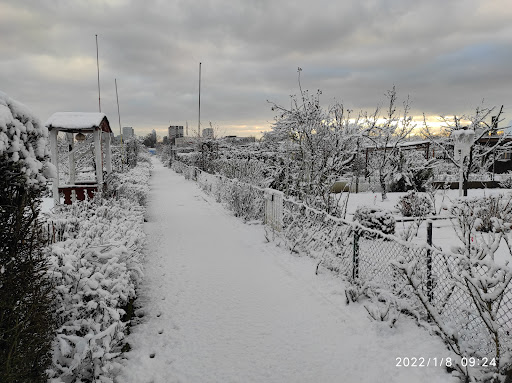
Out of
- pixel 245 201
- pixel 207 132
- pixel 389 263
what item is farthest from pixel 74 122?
pixel 207 132

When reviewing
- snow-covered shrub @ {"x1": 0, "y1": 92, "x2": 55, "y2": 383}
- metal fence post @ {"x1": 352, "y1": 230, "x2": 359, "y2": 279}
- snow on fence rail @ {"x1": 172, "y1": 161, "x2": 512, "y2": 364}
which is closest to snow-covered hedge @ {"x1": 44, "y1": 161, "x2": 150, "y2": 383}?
snow-covered shrub @ {"x1": 0, "y1": 92, "x2": 55, "y2": 383}

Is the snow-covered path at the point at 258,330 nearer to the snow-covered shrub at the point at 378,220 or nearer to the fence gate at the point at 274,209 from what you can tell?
the fence gate at the point at 274,209

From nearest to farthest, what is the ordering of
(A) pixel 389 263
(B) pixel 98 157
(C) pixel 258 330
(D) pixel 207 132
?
(A) pixel 389 263, (C) pixel 258 330, (B) pixel 98 157, (D) pixel 207 132

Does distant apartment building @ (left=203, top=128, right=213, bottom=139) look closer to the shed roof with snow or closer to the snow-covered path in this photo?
the shed roof with snow

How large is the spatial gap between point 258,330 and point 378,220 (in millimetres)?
4845

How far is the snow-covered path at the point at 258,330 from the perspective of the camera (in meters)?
3.10

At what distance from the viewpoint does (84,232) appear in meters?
4.44

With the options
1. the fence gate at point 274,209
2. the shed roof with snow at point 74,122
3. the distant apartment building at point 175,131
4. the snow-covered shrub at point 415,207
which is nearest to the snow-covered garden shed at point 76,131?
the shed roof with snow at point 74,122

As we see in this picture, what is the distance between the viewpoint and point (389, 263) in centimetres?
364

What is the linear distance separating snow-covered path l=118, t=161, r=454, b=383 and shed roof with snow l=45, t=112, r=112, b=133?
4850 millimetres

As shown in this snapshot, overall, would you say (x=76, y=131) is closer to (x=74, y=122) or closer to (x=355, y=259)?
(x=74, y=122)

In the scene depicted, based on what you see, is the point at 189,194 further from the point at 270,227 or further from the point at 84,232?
the point at 84,232

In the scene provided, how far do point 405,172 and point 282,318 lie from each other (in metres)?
14.3

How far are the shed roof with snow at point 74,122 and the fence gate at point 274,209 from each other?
5.19 meters
